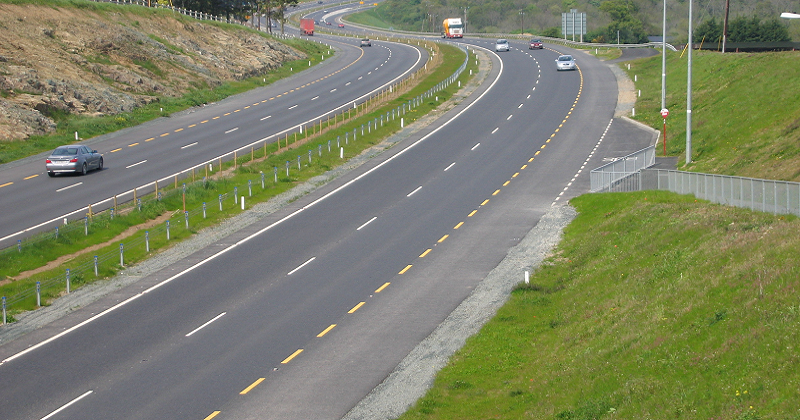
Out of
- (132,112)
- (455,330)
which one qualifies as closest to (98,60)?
(132,112)

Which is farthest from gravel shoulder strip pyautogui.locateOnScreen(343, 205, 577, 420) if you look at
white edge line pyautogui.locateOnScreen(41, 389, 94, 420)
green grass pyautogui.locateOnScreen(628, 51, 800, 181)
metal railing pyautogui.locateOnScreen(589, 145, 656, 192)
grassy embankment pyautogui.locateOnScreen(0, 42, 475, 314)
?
grassy embankment pyautogui.locateOnScreen(0, 42, 475, 314)

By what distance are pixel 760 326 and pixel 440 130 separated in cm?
4351

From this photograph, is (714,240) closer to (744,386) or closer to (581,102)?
(744,386)

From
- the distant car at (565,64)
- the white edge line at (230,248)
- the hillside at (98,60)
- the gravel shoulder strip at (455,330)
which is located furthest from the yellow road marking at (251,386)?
the distant car at (565,64)

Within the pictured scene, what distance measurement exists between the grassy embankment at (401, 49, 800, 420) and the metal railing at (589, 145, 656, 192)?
5.14 m

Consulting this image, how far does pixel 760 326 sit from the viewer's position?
1586 centimetres

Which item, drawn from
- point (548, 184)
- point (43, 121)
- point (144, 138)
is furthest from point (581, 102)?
Answer: point (43, 121)

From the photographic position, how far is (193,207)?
128ft

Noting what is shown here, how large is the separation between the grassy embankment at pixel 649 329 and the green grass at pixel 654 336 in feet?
0.12

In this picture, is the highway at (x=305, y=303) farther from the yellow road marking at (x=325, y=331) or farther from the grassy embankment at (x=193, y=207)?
the grassy embankment at (x=193, y=207)

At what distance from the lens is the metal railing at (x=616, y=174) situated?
130 ft

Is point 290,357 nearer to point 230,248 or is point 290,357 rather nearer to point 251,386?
point 251,386

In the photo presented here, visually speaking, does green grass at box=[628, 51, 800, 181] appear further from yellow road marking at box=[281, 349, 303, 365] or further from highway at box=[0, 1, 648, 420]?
yellow road marking at box=[281, 349, 303, 365]

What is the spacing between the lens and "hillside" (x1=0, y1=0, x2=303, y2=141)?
56.2m
